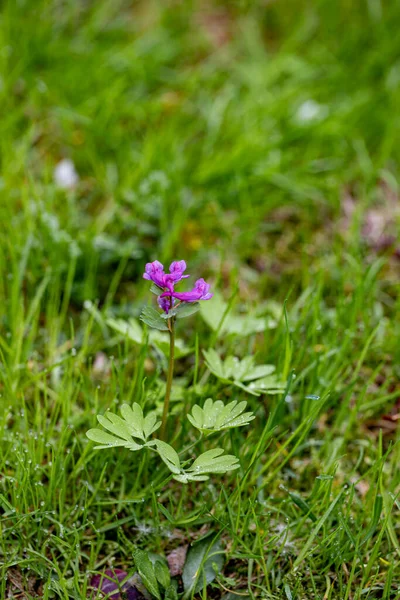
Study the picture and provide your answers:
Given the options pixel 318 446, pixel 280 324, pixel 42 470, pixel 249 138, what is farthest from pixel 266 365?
pixel 249 138

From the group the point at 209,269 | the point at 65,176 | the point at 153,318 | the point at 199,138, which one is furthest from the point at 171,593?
the point at 199,138

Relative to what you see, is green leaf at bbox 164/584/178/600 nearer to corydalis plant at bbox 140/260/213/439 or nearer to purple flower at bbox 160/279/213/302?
corydalis plant at bbox 140/260/213/439

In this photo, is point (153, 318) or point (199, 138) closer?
point (153, 318)

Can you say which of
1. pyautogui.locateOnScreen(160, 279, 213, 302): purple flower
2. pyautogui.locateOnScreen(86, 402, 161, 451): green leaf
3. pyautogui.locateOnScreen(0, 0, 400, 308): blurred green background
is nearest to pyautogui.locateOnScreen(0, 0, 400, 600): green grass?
pyautogui.locateOnScreen(0, 0, 400, 308): blurred green background

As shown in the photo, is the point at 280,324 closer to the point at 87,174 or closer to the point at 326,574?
the point at 326,574

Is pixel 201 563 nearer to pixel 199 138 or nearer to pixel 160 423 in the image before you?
pixel 160 423
